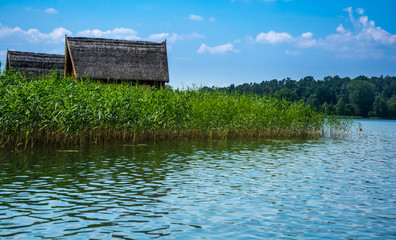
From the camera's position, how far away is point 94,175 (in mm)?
11445

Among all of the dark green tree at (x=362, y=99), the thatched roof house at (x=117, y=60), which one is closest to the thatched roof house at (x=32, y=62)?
the thatched roof house at (x=117, y=60)

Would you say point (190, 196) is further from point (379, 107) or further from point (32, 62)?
point (379, 107)

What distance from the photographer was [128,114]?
62.1 feet

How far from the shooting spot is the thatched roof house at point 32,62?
4384 cm

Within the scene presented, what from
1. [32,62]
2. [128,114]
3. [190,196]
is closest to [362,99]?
[32,62]

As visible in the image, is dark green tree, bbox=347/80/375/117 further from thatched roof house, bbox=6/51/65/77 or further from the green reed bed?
the green reed bed

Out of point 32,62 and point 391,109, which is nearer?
point 32,62

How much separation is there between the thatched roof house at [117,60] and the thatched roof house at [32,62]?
8414 mm

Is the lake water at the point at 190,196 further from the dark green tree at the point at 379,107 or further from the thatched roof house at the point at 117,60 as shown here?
the dark green tree at the point at 379,107

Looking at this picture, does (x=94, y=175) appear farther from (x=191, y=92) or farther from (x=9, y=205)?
(x=191, y=92)

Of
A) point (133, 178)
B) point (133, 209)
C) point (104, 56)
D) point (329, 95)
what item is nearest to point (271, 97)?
point (104, 56)

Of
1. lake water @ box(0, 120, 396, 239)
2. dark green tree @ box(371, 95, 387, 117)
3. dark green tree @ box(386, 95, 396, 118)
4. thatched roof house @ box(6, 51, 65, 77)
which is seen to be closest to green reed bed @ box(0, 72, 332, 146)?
lake water @ box(0, 120, 396, 239)

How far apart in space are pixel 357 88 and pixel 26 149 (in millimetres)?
94507

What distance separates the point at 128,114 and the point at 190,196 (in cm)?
1030
